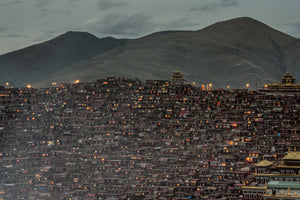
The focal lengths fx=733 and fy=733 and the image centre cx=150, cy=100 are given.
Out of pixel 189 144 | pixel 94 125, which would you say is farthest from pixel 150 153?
pixel 94 125

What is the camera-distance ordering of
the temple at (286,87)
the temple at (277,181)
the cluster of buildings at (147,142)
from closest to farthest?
the temple at (277,181), the cluster of buildings at (147,142), the temple at (286,87)

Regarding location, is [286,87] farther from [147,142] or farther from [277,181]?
[277,181]

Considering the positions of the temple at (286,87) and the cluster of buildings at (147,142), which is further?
the temple at (286,87)

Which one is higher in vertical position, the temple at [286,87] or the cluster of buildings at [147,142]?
the temple at [286,87]

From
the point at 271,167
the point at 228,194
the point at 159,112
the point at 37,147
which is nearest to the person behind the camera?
the point at 271,167

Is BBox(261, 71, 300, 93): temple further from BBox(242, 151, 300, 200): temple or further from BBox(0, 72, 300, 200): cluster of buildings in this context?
BBox(242, 151, 300, 200): temple

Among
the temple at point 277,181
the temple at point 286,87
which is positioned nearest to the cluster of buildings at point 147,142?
the temple at point 277,181

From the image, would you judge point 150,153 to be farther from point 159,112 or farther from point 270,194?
point 270,194

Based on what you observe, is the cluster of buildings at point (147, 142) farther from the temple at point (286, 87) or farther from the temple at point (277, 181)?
the temple at point (286, 87)
